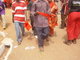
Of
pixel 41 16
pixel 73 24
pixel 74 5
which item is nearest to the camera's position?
pixel 41 16

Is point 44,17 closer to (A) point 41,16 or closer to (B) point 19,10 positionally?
(A) point 41,16

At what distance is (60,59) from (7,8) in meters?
11.3

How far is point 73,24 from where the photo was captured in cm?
771

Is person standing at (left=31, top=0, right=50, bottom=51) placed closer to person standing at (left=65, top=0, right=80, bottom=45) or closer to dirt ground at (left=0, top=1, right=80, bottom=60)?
dirt ground at (left=0, top=1, right=80, bottom=60)

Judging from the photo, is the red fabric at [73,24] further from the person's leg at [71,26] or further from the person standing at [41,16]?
the person standing at [41,16]

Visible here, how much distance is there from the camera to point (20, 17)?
26.6 ft

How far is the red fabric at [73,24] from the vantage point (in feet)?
24.8

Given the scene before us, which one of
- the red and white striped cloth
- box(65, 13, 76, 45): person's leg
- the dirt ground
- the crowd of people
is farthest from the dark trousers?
the red and white striped cloth

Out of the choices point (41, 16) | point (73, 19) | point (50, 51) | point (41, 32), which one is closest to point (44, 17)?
point (41, 16)

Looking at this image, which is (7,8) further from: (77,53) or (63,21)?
(77,53)

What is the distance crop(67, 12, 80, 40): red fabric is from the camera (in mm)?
7562

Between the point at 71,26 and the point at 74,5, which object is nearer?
the point at 74,5

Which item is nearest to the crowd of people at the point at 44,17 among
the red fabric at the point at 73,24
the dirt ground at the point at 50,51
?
the red fabric at the point at 73,24

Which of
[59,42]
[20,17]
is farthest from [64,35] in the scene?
[20,17]
